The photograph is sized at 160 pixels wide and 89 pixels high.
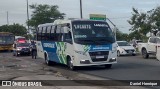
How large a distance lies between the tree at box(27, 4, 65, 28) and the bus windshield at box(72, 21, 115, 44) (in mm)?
57334

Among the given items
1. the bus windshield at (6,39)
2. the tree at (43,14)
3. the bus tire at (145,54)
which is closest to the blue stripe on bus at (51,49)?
the bus tire at (145,54)

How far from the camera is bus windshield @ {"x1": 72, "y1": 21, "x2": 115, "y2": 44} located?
20266 mm

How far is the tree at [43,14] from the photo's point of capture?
78562 mm

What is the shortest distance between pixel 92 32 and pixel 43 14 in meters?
59.1

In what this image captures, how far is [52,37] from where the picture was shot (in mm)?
23969

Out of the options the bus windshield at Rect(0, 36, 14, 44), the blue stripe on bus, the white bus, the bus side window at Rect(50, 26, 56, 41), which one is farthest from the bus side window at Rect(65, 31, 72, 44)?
the bus windshield at Rect(0, 36, 14, 44)

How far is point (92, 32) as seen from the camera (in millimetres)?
20578

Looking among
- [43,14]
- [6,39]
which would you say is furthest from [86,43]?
[43,14]

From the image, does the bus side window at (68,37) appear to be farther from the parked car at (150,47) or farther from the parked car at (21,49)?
the parked car at (21,49)

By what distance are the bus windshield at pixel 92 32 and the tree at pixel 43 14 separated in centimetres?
5733

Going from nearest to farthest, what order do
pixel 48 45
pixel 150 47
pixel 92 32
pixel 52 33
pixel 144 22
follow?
pixel 92 32
pixel 52 33
pixel 48 45
pixel 150 47
pixel 144 22

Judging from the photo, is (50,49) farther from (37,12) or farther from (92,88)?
(37,12)

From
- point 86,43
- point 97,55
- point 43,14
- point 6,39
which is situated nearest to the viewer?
point 86,43

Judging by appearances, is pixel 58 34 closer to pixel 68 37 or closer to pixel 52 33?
pixel 52 33
